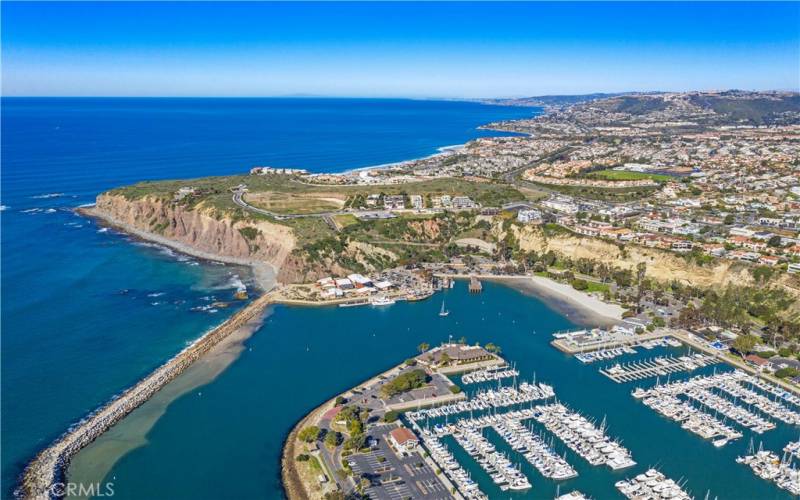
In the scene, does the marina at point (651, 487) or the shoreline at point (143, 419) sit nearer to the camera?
the marina at point (651, 487)

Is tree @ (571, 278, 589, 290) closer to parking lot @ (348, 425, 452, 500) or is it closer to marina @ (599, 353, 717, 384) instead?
marina @ (599, 353, 717, 384)

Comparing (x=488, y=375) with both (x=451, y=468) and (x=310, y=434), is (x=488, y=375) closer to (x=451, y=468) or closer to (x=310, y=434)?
(x=451, y=468)

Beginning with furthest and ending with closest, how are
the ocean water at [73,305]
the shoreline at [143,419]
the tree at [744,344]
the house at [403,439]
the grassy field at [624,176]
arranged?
the grassy field at [624,176] < the tree at [744,344] < the ocean water at [73,305] < the house at [403,439] < the shoreline at [143,419]

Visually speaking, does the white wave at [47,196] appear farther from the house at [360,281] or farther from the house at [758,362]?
the house at [758,362]

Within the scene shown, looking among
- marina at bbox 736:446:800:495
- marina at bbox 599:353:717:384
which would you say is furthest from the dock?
marina at bbox 736:446:800:495

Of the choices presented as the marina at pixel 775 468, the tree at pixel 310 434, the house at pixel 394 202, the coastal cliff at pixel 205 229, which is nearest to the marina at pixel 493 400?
the tree at pixel 310 434

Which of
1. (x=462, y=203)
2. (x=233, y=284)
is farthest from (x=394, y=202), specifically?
(x=233, y=284)

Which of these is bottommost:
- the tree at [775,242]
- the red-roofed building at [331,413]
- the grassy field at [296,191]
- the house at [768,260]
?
the red-roofed building at [331,413]
